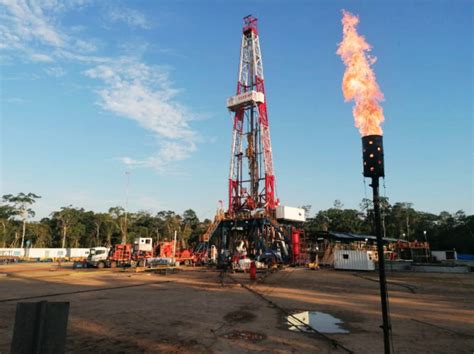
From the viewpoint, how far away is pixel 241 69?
56.4 m

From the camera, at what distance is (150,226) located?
10694cm

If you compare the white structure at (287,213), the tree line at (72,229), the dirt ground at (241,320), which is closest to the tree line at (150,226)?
the tree line at (72,229)

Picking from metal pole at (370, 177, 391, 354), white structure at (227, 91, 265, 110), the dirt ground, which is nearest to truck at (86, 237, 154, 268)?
the dirt ground

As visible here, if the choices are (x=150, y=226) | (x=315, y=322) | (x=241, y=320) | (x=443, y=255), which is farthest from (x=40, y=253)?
(x=443, y=255)

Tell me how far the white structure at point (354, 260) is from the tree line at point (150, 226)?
40816 mm

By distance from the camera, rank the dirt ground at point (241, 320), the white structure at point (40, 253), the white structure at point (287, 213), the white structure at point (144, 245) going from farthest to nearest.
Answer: the white structure at point (40, 253) → the white structure at point (287, 213) → the white structure at point (144, 245) → the dirt ground at point (241, 320)

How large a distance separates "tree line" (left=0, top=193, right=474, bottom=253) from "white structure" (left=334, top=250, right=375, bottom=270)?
134 ft

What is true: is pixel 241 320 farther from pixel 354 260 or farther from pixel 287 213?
pixel 287 213

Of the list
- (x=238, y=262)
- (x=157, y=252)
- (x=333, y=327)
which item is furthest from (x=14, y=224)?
(x=333, y=327)

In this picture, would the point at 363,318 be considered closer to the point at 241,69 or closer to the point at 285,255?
the point at 285,255

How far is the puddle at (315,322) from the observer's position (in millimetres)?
10070

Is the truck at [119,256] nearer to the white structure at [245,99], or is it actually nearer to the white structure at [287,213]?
the white structure at [287,213]

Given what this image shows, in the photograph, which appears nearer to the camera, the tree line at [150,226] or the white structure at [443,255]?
the white structure at [443,255]

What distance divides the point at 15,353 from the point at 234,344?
6697 millimetres
